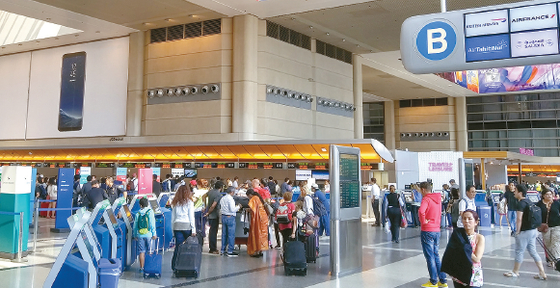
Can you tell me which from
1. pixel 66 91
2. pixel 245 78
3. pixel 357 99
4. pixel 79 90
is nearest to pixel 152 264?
pixel 245 78

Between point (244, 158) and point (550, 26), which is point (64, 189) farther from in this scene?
point (550, 26)

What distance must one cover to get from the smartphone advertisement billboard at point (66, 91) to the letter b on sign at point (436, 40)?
21.1 m

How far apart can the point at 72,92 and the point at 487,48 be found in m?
25.3

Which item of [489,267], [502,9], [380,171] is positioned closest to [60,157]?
[380,171]

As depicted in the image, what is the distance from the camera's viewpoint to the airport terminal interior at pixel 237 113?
8109 millimetres

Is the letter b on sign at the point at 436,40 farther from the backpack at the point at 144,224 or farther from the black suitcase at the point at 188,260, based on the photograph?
the backpack at the point at 144,224

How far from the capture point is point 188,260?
7.87 m

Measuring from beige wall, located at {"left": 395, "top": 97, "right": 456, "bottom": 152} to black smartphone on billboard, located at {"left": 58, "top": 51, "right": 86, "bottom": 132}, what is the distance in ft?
90.8

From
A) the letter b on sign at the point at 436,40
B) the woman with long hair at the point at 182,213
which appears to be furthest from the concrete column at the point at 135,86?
the letter b on sign at the point at 436,40

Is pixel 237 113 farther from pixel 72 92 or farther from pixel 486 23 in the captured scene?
pixel 486 23

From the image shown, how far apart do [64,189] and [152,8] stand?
10.2 meters

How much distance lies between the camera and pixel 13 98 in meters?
29.6

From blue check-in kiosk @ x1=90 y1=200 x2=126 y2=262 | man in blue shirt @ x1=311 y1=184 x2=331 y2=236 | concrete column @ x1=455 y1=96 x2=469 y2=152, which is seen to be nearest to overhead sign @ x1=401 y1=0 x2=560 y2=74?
blue check-in kiosk @ x1=90 y1=200 x2=126 y2=262

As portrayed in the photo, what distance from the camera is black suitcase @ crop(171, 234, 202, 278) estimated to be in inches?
308
